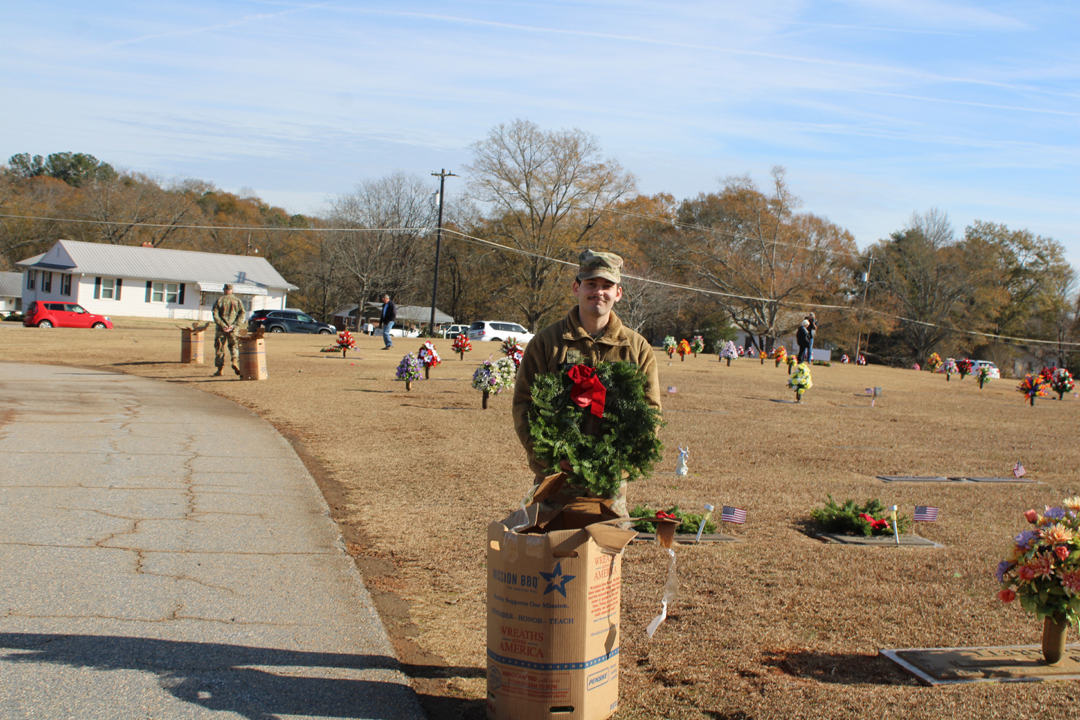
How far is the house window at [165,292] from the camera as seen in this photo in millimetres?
57062

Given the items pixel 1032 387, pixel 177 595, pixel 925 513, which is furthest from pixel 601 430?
pixel 1032 387

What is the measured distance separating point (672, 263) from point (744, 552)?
69.1 metres

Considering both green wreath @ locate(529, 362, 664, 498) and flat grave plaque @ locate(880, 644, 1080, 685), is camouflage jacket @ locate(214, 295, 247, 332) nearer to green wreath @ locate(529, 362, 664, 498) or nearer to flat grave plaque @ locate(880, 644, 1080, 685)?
green wreath @ locate(529, 362, 664, 498)

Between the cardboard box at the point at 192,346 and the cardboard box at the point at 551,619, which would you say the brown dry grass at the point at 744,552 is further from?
the cardboard box at the point at 192,346

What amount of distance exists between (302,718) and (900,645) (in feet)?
9.88

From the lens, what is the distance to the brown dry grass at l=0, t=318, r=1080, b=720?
12.8 feet

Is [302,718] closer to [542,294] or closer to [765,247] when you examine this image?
[542,294]

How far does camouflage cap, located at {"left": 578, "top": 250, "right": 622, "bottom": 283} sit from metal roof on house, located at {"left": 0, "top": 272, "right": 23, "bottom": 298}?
3149 inches

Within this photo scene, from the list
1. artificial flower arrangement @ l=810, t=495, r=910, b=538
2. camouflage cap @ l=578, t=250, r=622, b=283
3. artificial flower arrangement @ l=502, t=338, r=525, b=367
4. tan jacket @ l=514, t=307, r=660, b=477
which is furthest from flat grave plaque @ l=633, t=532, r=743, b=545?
artificial flower arrangement @ l=502, t=338, r=525, b=367

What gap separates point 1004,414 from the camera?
20.1 m

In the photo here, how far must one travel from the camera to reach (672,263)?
7400 cm

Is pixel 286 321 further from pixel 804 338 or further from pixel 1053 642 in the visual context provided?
pixel 1053 642

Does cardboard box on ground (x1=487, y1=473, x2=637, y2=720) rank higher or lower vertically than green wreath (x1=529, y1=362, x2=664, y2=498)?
lower

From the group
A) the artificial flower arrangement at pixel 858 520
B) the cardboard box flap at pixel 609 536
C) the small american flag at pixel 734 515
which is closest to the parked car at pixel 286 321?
the artificial flower arrangement at pixel 858 520
